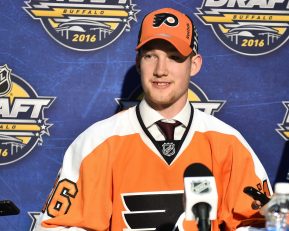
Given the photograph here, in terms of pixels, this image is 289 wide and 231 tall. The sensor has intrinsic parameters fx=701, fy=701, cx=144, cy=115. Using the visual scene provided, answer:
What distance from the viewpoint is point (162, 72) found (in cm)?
223

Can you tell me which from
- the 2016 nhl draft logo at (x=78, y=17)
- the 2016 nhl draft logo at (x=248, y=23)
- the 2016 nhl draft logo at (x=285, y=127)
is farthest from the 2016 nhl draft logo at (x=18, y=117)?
the 2016 nhl draft logo at (x=285, y=127)

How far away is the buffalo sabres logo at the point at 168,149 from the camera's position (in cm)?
231

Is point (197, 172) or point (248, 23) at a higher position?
point (248, 23)

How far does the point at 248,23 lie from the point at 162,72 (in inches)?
24.2

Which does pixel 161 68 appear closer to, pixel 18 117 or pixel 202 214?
pixel 18 117

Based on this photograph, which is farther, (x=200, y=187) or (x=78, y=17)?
(x=78, y=17)

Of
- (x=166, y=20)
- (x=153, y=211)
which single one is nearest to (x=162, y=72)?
(x=166, y=20)

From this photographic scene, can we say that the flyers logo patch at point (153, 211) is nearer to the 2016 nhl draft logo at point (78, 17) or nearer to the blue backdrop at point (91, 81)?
the blue backdrop at point (91, 81)

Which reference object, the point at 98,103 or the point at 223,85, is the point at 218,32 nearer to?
the point at 223,85

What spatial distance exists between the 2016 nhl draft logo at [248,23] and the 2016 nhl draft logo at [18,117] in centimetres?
70

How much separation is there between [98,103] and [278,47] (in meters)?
0.73

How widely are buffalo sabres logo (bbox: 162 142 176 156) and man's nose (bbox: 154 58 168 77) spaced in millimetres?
240

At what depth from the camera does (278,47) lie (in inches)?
107

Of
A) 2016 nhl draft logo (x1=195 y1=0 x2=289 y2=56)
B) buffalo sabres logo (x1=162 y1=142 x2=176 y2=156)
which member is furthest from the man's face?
2016 nhl draft logo (x1=195 y1=0 x2=289 y2=56)
